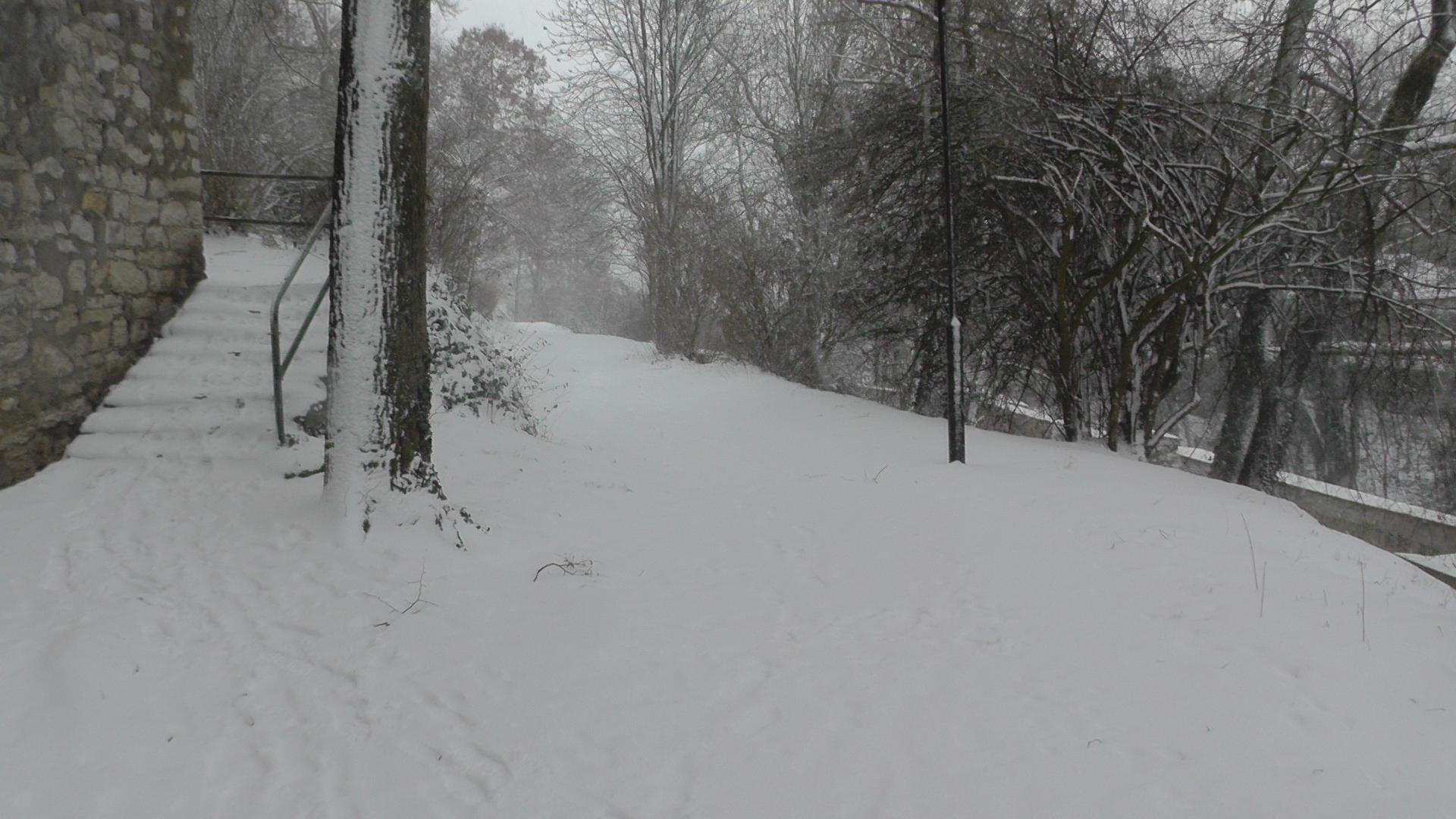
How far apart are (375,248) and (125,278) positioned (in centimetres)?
243

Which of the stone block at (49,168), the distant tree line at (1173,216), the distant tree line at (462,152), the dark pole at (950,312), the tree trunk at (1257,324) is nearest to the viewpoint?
the stone block at (49,168)

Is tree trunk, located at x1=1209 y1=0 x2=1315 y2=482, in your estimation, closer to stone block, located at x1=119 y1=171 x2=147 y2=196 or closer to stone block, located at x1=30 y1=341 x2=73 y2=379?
stone block, located at x1=119 y1=171 x2=147 y2=196

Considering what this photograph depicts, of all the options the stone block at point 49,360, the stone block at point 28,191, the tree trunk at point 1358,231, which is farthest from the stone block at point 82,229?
the tree trunk at point 1358,231

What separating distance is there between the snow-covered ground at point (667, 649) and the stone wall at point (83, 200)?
260 mm

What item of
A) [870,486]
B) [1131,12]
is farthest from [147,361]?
[1131,12]

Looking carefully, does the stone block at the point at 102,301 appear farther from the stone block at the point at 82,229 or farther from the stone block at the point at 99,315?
the stone block at the point at 82,229

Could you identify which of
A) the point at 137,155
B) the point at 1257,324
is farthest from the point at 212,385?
the point at 1257,324

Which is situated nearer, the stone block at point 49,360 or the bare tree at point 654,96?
the stone block at point 49,360

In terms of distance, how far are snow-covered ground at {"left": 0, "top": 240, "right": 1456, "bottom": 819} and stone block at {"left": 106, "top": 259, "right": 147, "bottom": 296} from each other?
14.6 inches

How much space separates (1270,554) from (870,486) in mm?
2638

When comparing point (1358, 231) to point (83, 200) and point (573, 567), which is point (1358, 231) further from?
point (83, 200)

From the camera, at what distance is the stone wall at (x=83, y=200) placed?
4.05m

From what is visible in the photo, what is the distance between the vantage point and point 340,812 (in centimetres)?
203

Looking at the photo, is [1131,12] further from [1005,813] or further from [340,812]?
[340,812]
